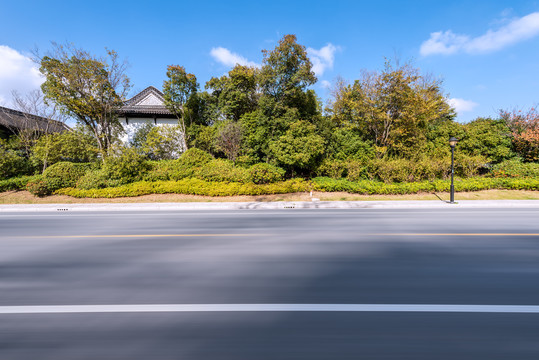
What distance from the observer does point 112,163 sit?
44.6 feet

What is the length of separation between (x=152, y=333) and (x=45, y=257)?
11.4 ft

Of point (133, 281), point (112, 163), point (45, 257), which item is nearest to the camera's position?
point (133, 281)

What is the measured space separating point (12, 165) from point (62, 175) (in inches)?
160

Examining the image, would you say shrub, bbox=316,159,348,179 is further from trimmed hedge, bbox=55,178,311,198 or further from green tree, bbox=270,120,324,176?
trimmed hedge, bbox=55,178,311,198

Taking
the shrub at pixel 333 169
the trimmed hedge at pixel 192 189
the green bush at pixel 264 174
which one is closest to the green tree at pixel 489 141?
the shrub at pixel 333 169

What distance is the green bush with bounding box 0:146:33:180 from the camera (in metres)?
13.9

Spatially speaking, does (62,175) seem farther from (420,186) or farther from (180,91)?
(420,186)

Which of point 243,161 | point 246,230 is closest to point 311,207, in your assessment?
point 246,230

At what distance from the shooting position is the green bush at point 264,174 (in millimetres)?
13609

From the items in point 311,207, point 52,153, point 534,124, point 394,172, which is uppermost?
point 534,124

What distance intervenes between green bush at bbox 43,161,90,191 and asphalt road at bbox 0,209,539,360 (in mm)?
10199

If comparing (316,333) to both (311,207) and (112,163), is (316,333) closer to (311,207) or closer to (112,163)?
(311,207)

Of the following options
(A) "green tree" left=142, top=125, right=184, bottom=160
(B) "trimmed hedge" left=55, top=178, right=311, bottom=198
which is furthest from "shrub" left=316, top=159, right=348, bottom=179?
(A) "green tree" left=142, top=125, right=184, bottom=160

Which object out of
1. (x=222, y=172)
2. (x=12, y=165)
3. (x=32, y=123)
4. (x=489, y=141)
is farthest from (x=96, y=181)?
(x=489, y=141)
